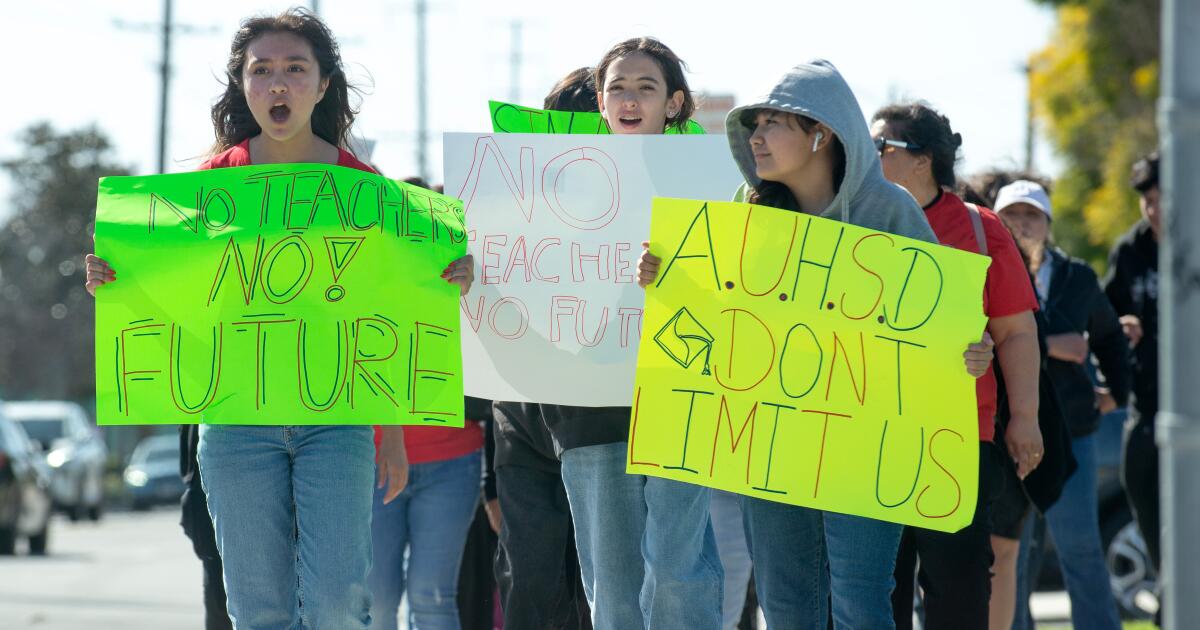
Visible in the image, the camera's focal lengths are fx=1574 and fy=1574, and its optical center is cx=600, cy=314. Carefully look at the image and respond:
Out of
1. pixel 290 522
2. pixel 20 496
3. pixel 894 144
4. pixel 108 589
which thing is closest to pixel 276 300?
pixel 290 522

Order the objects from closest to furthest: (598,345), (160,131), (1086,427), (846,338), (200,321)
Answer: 1. (846,338)
2. (200,321)
3. (598,345)
4. (1086,427)
5. (160,131)

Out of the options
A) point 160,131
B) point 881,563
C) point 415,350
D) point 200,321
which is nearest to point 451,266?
point 415,350

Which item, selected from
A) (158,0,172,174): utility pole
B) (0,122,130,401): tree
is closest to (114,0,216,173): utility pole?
(158,0,172,174): utility pole

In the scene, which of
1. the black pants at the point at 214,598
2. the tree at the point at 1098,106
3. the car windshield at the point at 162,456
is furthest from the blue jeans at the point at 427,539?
the car windshield at the point at 162,456

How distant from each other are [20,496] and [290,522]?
455 inches

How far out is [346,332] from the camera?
14.1 ft

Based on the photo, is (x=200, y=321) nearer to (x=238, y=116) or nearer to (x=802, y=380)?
(x=238, y=116)

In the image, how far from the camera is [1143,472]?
590 centimetres

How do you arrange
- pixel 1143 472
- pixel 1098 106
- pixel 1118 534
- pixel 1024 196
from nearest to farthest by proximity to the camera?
1. pixel 1143 472
2. pixel 1024 196
3. pixel 1118 534
4. pixel 1098 106

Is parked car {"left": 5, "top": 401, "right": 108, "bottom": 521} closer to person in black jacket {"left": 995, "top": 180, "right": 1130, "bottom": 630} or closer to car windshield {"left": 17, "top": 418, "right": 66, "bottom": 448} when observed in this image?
car windshield {"left": 17, "top": 418, "right": 66, "bottom": 448}

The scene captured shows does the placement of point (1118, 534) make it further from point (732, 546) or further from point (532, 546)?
point (532, 546)

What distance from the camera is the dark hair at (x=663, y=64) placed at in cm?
455

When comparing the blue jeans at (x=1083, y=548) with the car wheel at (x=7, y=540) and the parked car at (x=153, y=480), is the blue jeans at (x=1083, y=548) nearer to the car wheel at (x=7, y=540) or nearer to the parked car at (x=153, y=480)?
the car wheel at (x=7, y=540)

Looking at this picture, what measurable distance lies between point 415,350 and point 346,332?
19 centimetres
